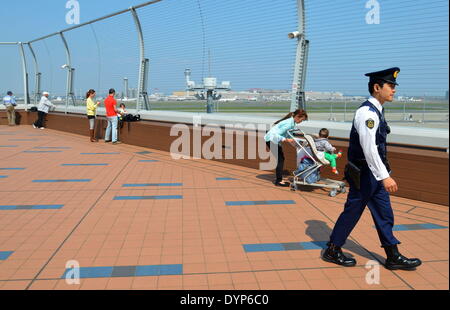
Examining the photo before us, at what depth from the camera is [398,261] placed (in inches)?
139

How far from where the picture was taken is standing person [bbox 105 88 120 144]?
465 inches

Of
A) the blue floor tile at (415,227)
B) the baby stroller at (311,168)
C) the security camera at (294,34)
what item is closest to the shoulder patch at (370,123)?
the blue floor tile at (415,227)

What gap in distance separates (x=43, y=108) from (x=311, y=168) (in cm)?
1406

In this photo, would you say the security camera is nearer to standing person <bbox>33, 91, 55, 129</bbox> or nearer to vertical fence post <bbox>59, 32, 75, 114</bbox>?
vertical fence post <bbox>59, 32, 75, 114</bbox>

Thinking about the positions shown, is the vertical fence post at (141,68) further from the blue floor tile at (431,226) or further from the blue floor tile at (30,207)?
the blue floor tile at (431,226)

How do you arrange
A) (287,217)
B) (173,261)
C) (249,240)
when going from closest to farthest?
(173,261), (249,240), (287,217)

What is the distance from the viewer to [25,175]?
7801 mm

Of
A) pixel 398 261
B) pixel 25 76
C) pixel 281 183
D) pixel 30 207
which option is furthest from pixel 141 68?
pixel 25 76

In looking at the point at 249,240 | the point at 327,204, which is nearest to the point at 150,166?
the point at 327,204

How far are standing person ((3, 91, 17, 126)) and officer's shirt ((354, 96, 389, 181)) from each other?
62.4 ft

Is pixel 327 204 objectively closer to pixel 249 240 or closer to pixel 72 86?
pixel 249 240

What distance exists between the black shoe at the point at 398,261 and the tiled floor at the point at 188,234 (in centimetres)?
6

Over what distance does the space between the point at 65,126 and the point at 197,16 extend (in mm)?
9308

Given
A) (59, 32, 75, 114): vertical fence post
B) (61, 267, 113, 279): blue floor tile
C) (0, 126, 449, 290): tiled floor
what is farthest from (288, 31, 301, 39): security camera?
(59, 32, 75, 114): vertical fence post
